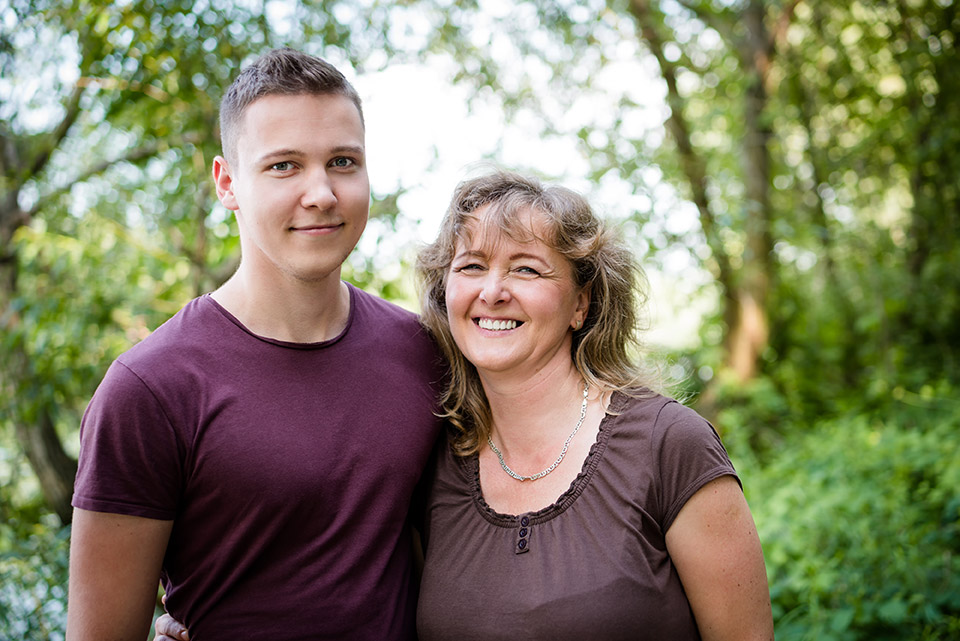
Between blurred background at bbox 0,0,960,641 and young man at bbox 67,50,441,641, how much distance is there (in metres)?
0.57

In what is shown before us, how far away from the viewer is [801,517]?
419 centimetres

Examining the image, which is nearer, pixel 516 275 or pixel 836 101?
pixel 516 275

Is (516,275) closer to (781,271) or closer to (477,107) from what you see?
(477,107)

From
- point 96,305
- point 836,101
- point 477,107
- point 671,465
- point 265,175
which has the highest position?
point 836,101

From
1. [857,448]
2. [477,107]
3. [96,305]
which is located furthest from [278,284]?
[857,448]

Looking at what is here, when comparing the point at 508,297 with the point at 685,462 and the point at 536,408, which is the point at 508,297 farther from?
the point at 685,462

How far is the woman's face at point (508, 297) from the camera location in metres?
2.04

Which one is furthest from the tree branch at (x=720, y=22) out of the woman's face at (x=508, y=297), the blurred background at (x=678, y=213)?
the woman's face at (x=508, y=297)

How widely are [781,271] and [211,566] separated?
22.7 feet

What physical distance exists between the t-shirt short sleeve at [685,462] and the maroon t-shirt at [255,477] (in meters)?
0.64

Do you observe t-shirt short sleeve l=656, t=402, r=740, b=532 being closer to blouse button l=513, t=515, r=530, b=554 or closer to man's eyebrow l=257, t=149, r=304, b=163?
blouse button l=513, t=515, r=530, b=554

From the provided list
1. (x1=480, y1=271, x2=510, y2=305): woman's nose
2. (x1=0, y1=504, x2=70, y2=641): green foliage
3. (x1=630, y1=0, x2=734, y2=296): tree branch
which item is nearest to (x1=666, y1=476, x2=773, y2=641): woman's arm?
(x1=480, y1=271, x2=510, y2=305): woman's nose

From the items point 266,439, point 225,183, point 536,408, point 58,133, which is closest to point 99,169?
point 58,133

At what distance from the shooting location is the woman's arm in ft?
5.89
